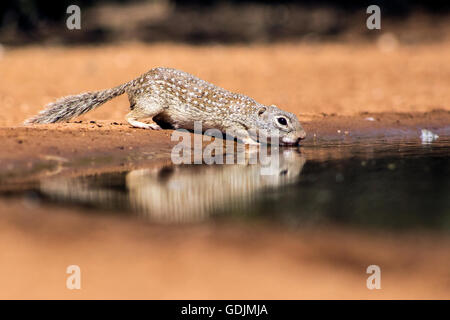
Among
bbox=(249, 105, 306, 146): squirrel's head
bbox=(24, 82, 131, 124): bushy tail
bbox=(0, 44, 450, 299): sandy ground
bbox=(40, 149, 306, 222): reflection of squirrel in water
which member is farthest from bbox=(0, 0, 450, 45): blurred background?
bbox=(40, 149, 306, 222): reflection of squirrel in water

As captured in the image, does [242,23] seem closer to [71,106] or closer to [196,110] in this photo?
[71,106]

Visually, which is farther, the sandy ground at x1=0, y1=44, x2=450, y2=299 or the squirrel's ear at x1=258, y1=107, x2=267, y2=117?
the squirrel's ear at x1=258, y1=107, x2=267, y2=117

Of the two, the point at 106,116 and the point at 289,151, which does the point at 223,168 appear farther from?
the point at 106,116

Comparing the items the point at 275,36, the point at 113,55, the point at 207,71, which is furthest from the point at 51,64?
the point at 275,36

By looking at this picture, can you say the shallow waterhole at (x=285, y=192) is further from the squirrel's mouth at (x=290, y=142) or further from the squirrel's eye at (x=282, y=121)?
the squirrel's eye at (x=282, y=121)

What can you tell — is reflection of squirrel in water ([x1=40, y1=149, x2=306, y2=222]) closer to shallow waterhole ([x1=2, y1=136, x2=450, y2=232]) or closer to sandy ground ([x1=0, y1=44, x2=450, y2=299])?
shallow waterhole ([x1=2, y1=136, x2=450, y2=232])

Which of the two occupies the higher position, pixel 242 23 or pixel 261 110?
pixel 242 23

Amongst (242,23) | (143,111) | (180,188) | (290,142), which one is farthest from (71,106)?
(242,23)
